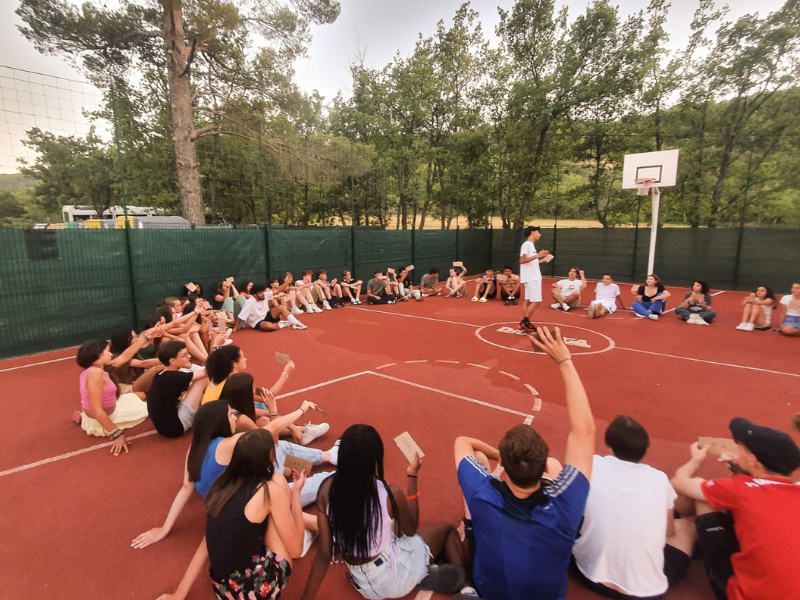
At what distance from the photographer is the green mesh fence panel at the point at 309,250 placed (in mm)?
11938

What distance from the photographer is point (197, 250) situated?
33.0 feet

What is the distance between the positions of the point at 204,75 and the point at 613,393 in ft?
54.9

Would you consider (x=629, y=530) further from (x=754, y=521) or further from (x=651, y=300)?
(x=651, y=300)

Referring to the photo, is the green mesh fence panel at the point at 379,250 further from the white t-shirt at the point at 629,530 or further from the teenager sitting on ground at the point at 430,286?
the white t-shirt at the point at 629,530

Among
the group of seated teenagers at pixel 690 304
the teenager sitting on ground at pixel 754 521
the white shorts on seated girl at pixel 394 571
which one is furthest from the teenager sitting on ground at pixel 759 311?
the white shorts on seated girl at pixel 394 571

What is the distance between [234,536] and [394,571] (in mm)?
853

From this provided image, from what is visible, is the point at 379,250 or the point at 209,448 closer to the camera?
the point at 209,448

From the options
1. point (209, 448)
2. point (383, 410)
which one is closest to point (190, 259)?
point (383, 410)

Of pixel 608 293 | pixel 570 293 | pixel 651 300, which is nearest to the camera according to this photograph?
pixel 651 300

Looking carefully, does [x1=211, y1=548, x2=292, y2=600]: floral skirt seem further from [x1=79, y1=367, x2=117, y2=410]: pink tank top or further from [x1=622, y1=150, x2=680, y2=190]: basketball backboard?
[x1=622, y1=150, x2=680, y2=190]: basketball backboard

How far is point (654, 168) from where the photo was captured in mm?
14188

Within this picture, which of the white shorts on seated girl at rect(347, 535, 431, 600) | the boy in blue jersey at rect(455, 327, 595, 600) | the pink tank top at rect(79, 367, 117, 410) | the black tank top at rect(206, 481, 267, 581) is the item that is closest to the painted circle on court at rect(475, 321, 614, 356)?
the white shorts on seated girl at rect(347, 535, 431, 600)

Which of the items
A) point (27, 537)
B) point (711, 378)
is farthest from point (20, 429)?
point (711, 378)

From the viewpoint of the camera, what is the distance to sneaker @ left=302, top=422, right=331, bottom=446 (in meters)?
4.26
